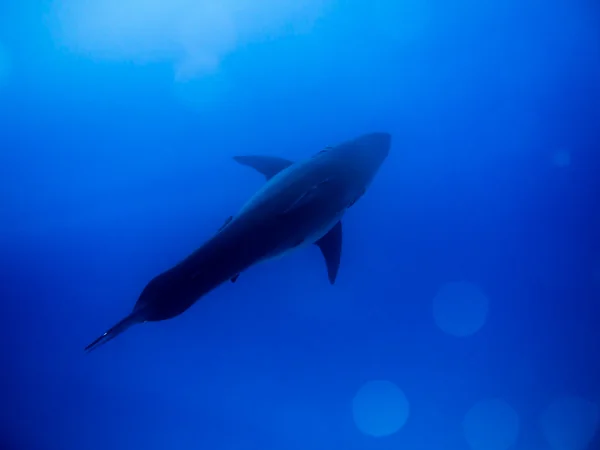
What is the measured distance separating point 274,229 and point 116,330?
54.1 inches

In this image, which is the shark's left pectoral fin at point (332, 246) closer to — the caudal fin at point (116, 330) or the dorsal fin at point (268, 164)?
the dorsal fin at point (268, 164)

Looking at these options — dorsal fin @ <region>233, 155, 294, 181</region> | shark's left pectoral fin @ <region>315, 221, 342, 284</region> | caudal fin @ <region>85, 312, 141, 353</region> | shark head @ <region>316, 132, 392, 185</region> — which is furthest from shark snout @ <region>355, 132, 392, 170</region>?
caudal fin @ <region>85, 312, 141, 353</region>

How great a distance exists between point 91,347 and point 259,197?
5.87 feet

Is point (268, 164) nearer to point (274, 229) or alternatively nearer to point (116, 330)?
point (274, 229)

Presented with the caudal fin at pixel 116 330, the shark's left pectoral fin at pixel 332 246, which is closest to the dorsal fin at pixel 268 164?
the shark's left pectoral fin at pixel 332 246

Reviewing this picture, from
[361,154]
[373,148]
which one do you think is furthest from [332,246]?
[373,148]

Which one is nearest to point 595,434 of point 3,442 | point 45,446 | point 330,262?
point 330,262

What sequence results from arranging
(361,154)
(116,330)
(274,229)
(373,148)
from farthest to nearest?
(373,148) < (361,154) < (274,229) < (116,330)

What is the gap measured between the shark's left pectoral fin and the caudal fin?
2267 millimetres

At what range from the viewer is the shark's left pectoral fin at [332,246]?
448 cm

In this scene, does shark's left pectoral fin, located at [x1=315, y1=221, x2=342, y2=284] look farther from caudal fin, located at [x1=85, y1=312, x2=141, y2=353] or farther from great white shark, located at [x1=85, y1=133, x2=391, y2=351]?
caudal fin, located at [x1=85, y1=312, x2=141, y2=353]

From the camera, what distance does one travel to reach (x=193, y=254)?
2.95 metres

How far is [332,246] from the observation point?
4.54m

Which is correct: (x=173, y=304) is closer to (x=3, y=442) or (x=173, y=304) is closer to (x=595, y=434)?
(x=3, y=442)
